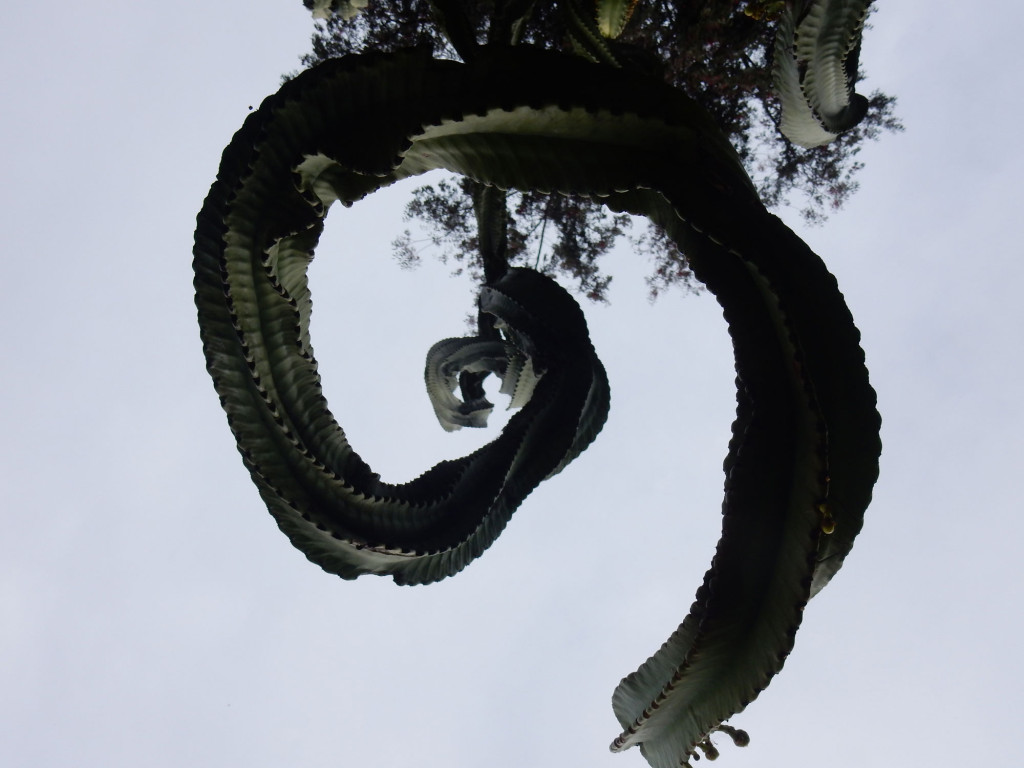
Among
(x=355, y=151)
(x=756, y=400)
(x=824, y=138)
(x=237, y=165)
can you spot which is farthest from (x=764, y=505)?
(x=824, y=138)

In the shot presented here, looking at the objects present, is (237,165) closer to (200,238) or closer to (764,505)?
(200,238)

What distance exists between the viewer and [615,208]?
5.23ft

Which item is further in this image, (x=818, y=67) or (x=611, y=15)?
(x=611, y=15)

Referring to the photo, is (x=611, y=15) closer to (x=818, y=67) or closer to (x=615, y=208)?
(x=818, y=67)

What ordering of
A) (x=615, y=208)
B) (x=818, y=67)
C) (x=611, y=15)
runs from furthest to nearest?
(x=611, y=15), (x=818, y=67), (x=615, y=208)

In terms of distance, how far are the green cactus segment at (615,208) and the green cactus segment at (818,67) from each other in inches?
44.6

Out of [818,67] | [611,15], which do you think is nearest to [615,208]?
[818,67]

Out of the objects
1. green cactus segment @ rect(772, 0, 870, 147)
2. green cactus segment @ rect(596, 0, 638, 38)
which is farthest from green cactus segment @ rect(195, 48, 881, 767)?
green cactus segment @ rect(596, 0, 638, 38)

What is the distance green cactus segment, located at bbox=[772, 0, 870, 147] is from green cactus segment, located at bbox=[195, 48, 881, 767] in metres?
1.13

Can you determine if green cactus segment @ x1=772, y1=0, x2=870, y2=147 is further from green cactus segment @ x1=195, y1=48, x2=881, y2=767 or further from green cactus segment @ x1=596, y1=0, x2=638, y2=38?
green cactus segment @ x1=195, y1=48, x2=881, y2=767

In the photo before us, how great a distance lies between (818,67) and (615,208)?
4.24 feet

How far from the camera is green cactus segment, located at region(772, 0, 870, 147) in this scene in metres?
2.17

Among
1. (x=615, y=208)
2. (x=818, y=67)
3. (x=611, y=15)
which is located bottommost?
(x=615, y=208)

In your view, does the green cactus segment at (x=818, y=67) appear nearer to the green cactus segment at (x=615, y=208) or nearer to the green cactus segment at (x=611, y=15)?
the green cactus segment at (x=611, y=15)
